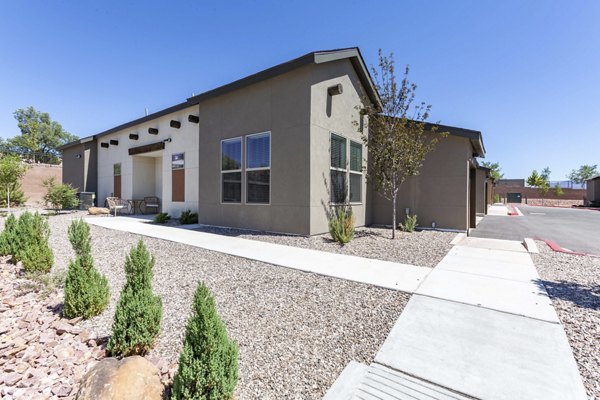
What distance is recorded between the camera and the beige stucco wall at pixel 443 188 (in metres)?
9.85

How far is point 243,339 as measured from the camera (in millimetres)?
2762

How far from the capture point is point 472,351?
8.30 feet

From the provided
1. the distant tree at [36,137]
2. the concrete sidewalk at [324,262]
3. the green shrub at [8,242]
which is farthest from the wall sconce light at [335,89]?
the distant tree at [36,137]

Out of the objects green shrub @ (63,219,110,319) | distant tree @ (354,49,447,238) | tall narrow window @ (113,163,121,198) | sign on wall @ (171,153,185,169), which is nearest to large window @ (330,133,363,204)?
distant tree @ (354,49,447,238)

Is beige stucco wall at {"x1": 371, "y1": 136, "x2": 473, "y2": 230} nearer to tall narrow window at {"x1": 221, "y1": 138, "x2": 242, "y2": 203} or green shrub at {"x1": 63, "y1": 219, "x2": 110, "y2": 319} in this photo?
tall narrow window at {"x1": 221, "y1": 138, "x2": 242, "y2": 203}

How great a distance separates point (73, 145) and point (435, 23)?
25320 mm

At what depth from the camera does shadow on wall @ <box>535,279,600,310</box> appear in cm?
365

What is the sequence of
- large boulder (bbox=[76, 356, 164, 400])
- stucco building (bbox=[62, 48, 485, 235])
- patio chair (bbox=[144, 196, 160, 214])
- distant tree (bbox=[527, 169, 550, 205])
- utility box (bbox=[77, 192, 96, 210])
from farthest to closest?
distant tree (bbox=[527, 169, 550, 205]) < utility box (bbox=[77, 192, 96, 210]) < patio chair (bbox=[144, 196, 160, 214]) < stucco building (bbox=[62, 48, 485, 235]) < large boulder (bbox=[76, 356, 164, 400])

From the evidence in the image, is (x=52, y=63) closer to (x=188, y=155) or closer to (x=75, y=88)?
(x=75, y=88)

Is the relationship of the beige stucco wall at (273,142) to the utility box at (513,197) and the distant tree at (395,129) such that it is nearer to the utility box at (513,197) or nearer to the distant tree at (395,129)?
the distant tree at (395,129)

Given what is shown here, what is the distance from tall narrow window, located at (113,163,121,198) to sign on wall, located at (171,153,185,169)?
6506mm

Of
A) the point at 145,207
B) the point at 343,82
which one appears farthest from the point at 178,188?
the point at 343,82

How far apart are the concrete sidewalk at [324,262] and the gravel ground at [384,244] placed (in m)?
0.43

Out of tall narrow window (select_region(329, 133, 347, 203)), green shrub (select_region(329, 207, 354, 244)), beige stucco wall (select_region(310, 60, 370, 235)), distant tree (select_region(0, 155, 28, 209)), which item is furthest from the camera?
distant tree (select_region(0, 155, 28, 209))
